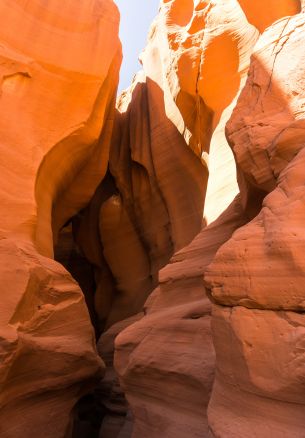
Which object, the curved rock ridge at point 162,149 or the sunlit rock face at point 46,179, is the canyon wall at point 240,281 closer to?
the curved rock ridge at point 162,149

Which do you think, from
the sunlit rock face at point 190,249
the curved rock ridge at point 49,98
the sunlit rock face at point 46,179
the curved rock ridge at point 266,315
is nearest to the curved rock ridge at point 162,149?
the sunlit rock face at point 190,249

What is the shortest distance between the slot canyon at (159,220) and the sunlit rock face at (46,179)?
2 centimetres

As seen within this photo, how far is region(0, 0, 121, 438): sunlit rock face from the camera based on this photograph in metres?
4.45

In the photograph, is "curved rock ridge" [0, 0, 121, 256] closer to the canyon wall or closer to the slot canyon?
the slot canyon

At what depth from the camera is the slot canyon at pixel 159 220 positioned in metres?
2.21

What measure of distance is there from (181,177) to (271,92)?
15.5 feet

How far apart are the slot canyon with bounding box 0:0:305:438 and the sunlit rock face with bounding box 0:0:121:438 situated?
2cm

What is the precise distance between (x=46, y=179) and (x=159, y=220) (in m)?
3.13

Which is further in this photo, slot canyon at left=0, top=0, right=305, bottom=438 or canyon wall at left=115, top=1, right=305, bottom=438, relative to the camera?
slot canyon at left=0, top=0, right=305, bottom=438

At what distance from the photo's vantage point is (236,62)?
6539 mm

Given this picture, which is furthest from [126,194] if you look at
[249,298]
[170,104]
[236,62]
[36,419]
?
[249,298]

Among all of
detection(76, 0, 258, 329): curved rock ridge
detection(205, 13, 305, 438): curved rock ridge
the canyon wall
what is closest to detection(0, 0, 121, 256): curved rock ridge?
detection(76, 0, 258, 329): curved rock ridge

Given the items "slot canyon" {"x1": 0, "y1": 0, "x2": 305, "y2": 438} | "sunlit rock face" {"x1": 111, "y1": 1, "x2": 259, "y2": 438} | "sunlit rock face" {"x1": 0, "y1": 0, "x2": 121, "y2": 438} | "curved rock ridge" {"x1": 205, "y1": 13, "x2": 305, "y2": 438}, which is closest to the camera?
"curved rock ridge" {"x1": 205, "y1": 13, "x2": 305, "y2": 438}

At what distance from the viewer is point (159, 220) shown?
28.8 ft
